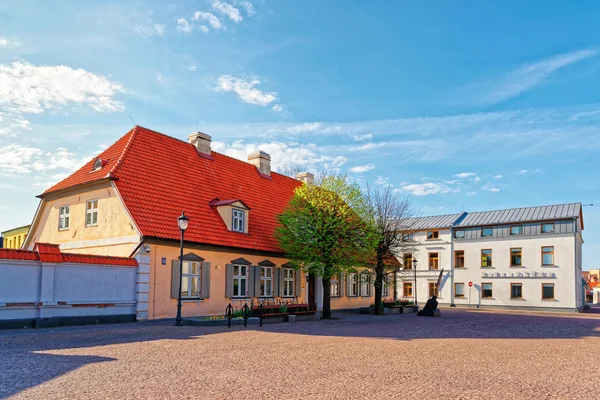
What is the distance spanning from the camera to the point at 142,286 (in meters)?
21.4

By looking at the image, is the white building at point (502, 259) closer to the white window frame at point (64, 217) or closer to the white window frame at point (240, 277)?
the white window frame at point (240, 277)

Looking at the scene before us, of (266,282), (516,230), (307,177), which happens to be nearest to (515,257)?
(516,230)

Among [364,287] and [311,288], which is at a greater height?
[311,288]

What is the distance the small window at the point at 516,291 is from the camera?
48.3 metres

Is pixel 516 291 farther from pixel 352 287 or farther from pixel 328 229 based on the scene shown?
pixel 328 229

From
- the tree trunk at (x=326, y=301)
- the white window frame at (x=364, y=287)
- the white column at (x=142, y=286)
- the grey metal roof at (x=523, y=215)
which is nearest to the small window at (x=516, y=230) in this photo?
the grey metal roof at (x=523, y=215)

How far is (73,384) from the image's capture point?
28.0 feet

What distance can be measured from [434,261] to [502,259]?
688 cm

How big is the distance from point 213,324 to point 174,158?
10.8 metres

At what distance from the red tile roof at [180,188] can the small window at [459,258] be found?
25.9 meters

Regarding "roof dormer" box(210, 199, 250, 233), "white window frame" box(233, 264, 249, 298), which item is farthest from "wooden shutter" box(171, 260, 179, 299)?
"roof dormer" box(210, 199, 250, 233)

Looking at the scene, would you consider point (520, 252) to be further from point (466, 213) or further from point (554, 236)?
point (466, 213)

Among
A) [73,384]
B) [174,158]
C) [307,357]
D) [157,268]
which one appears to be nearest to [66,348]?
[73,384]

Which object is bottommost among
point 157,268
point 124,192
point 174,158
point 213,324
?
point 213,324
